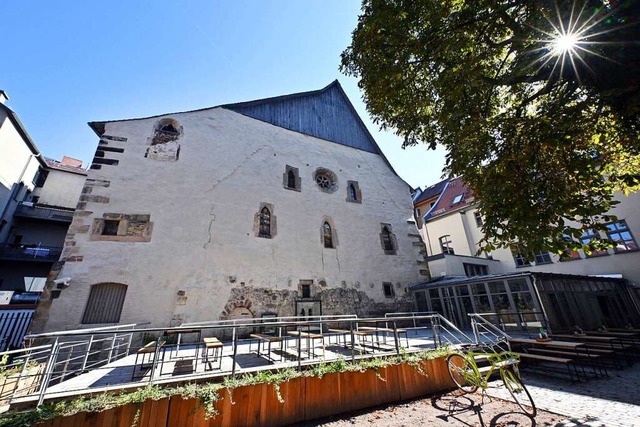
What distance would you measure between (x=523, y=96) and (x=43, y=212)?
82.0 feet

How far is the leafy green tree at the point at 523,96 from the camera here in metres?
4.38

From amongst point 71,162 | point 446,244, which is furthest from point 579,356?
point 71,162

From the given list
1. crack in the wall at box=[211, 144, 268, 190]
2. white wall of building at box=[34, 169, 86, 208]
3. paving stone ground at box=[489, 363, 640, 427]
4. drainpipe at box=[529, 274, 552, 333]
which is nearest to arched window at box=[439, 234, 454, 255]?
drainpipe at box=[529, 274, 552, 333]

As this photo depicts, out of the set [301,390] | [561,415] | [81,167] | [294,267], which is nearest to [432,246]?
[294,267]

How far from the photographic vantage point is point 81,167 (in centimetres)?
2292

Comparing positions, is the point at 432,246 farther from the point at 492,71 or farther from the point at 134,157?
the point at 134,157

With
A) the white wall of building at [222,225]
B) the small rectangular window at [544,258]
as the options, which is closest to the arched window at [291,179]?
the white wall of building at [222,225]

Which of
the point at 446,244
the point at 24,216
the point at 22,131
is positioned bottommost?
the point at 446,244

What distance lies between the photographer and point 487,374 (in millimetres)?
4695

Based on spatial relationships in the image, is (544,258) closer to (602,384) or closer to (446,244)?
(446,244)

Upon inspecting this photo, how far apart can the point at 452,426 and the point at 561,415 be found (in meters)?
2.01

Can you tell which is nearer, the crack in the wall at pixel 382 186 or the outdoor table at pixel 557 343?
the outdoor table at pixel 557 343

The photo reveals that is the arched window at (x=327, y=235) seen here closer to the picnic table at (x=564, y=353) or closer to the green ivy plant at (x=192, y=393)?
the picnic table at (x=564, y=353)

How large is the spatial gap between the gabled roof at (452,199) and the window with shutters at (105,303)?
2111 centimetres
